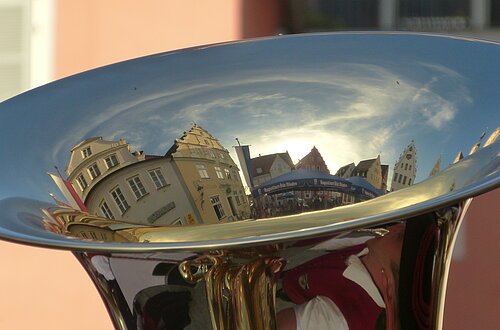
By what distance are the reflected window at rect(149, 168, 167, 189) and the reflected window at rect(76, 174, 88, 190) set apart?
0.10 metres

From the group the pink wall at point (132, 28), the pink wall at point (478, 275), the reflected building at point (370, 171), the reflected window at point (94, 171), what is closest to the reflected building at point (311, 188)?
the reflected building at point (370, 171)

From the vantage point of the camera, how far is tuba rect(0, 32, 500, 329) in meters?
1.31

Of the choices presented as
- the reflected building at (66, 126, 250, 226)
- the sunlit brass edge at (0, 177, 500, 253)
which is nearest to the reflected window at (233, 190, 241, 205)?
the reflected building at (66, 126, 250, 226)

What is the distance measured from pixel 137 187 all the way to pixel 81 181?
77 mm

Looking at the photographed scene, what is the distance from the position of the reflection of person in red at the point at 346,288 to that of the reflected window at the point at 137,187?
0.33m

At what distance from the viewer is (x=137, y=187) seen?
5.19 ft

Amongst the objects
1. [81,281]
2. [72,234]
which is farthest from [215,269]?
[81,281]

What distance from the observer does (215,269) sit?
4.25 ft

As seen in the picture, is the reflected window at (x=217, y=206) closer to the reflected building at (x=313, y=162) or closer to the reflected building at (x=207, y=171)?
the reflected building at (x=207, y=171)

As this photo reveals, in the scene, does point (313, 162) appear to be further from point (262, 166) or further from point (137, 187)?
point (137, 187)

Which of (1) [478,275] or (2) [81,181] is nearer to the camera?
(2) [81,181]

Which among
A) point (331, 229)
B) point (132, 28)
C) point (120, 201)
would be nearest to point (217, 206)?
point (120, 201)

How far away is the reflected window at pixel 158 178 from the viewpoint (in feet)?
5.24

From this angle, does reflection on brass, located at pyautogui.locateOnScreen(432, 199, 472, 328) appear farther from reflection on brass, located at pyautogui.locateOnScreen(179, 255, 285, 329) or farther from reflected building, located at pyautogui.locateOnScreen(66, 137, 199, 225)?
reflected building, located at pyautogui.locateOnScreen(66, 137, 199, 225)
